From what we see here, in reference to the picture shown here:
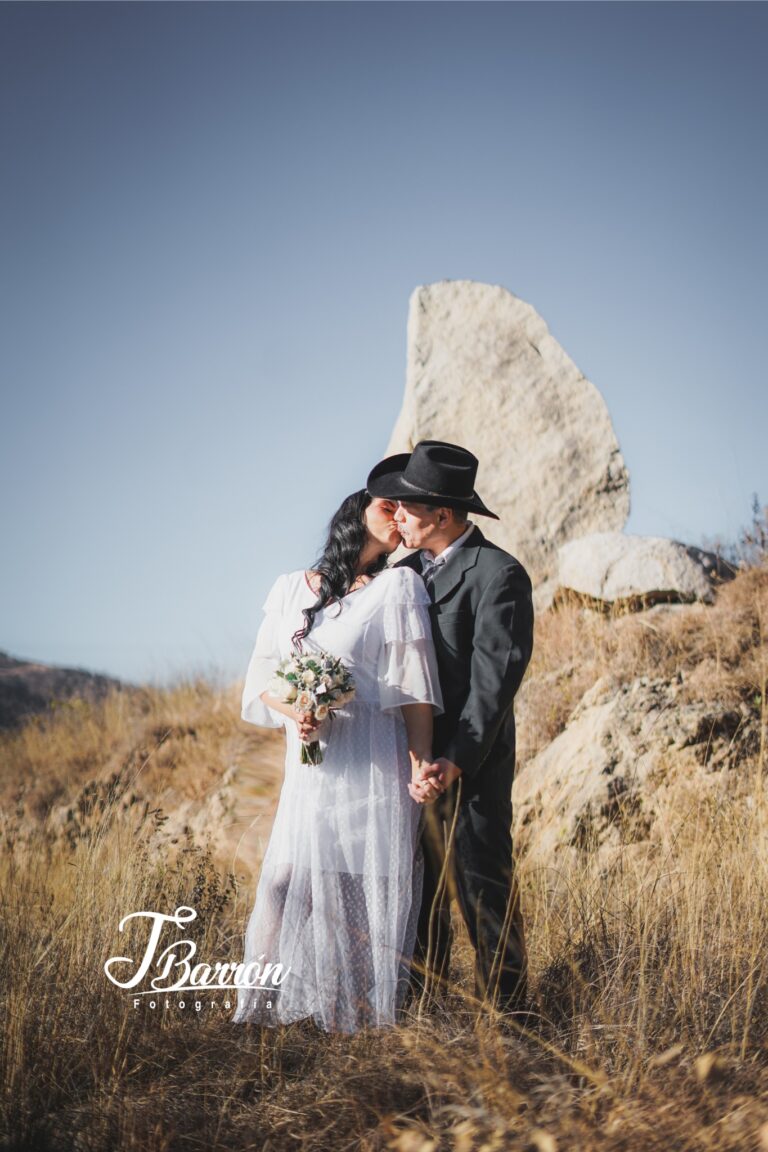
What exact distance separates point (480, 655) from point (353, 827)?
788 millimetres

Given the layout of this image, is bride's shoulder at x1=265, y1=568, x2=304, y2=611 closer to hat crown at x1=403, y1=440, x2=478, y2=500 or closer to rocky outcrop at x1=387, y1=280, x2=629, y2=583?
hat crown at x1=403, y1=440, x2=478, y2=500

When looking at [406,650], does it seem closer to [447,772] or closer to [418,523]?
[447,772]

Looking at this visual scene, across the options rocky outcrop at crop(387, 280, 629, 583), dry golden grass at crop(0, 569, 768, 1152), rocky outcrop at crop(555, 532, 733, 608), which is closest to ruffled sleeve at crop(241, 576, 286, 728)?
dry golden grass at crop(0, 569, 768, 1152)

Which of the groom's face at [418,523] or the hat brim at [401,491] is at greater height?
the hat brim at [401,491]

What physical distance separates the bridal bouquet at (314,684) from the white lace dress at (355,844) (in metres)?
0.19

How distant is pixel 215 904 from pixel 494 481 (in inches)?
283

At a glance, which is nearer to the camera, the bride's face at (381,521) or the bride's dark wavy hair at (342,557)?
the bride's dark wavy hair at (342,557)

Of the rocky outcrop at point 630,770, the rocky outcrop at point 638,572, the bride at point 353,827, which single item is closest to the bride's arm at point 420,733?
the bride at point 353,827

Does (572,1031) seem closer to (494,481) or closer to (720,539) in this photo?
(720,539)

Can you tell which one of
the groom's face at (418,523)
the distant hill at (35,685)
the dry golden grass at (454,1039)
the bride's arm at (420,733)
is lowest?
the dry golden grass at (454,1039)

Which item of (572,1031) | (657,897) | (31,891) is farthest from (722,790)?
(31,891)

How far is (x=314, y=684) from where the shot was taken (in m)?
3.19

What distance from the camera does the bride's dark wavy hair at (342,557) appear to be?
11.8ft

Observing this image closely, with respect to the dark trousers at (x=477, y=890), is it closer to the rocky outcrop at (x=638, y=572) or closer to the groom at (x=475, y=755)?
the groom at (x=475, y=755)
